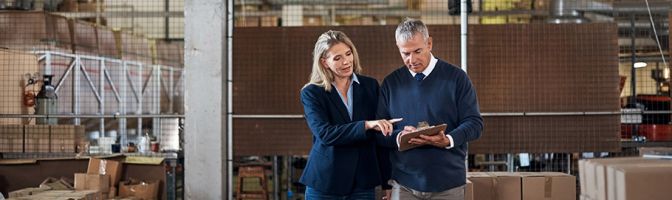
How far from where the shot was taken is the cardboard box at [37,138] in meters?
7.60

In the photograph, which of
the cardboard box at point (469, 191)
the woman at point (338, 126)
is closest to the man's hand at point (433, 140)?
the woman at point (338, 126)

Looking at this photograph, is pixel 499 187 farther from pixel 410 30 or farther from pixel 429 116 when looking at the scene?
pixel 410 30

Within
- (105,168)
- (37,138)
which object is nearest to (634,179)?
(105,168)

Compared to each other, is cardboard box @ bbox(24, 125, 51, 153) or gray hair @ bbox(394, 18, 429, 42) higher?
gray hair @ bbox(394, 18, 429, 42)

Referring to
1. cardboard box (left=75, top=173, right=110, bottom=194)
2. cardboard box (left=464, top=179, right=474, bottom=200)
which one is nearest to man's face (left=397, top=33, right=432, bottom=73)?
cardboard box (left=464, top=179, right=474, bottom=200)

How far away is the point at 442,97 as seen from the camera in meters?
3.52

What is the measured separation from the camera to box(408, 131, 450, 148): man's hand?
3354 millimetres

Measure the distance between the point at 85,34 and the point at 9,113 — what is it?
7.48 ft

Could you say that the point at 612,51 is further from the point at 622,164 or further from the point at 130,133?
the point at 130,133

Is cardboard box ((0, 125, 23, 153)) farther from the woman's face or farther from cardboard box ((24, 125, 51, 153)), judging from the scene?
the woman's face

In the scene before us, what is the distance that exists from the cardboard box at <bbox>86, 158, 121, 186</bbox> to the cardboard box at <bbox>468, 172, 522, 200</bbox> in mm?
3552

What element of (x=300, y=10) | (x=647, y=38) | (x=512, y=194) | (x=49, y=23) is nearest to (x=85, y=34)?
(x=49, y=23)

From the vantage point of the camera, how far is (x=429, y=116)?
351 centimetres

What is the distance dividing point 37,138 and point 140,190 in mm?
1324
